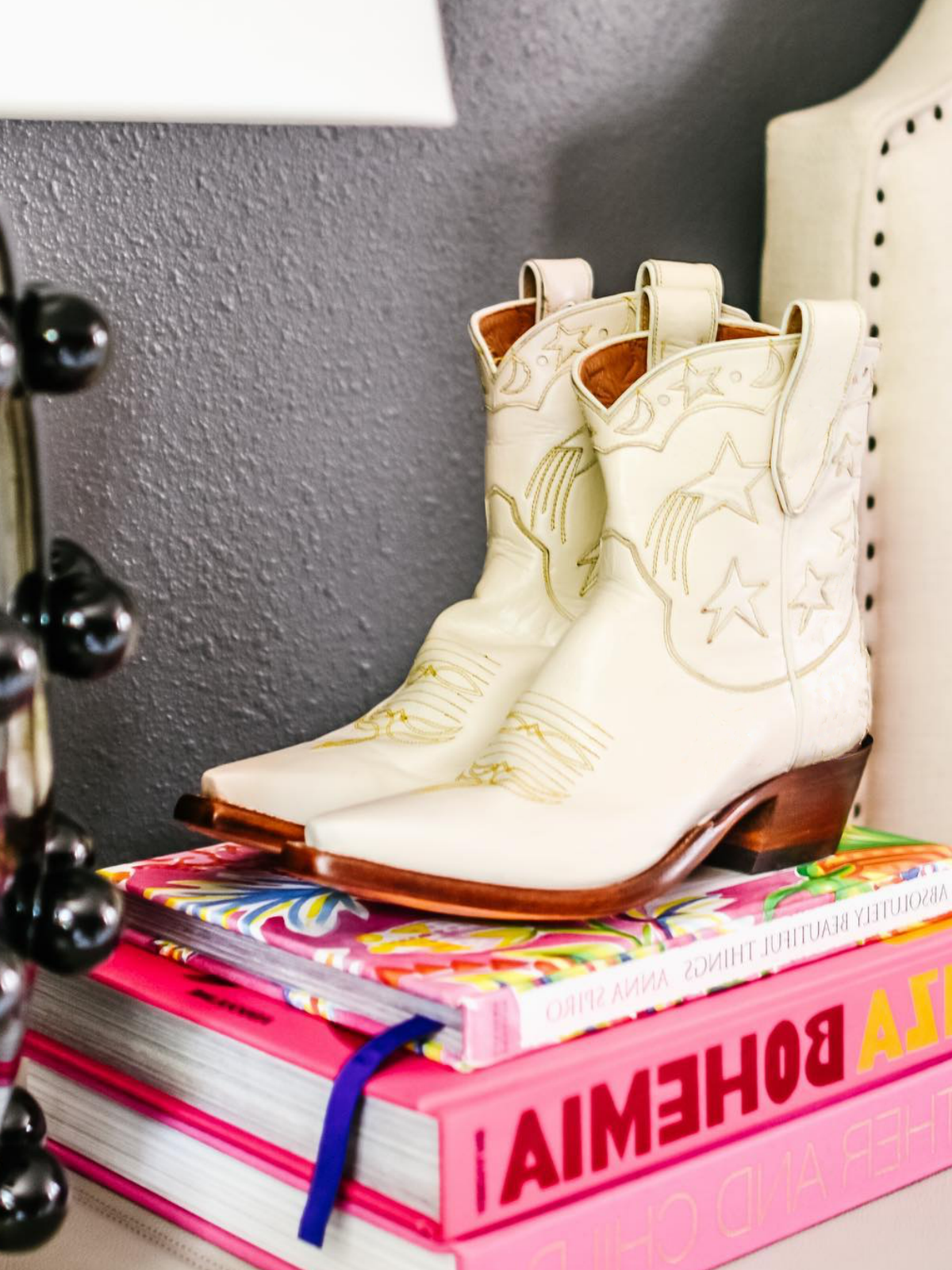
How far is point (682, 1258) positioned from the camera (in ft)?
2.15

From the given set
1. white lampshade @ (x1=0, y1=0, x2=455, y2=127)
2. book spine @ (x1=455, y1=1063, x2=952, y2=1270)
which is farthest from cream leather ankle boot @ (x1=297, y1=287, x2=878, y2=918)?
white lampshade @ (x1=0, y1=0, x2=455, y2=127)

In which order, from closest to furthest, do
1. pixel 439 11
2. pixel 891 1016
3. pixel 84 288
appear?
1. pixel 891 1016
2. pixel 84 288
3. pixel 439 11

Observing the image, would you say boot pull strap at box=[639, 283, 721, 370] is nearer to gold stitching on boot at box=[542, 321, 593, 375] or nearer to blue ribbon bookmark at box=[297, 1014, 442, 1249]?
gold stitching on boot at box=[542, 321, 593, 375]

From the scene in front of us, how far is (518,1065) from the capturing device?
2.05 feet

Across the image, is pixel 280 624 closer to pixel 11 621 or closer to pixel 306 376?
pixel 306 376

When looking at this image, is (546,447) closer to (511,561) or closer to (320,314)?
(511,561)

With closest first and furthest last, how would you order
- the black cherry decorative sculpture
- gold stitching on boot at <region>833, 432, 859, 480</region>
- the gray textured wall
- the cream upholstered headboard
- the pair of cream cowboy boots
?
1. the black cherry decorative sculpture
2. the pair of cream cowboy boots
3. gold stitching on boot at <region>833, 432, 859, 480</region>
4. the gray textured wall
5. the cream upholstered headboard

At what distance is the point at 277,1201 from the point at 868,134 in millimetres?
797

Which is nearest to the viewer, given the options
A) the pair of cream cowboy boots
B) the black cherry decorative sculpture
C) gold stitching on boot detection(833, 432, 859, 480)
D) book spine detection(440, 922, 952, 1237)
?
the black cherry decorative sculpture

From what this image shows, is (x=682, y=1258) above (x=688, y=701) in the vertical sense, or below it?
below

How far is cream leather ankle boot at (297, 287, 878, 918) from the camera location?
2.34ft

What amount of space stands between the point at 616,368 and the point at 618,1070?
369mm

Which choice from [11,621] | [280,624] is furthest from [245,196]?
[11,621]

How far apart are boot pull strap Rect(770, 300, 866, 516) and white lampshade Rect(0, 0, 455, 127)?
1.02 ft
